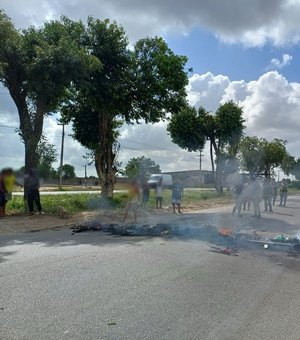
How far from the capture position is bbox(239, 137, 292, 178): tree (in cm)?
5378

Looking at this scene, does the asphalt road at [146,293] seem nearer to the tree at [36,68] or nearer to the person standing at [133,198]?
the person standing at [133,198]

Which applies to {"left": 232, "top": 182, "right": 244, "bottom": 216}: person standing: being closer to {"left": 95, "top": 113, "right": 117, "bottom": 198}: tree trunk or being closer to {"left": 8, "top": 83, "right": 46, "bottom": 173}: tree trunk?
{"left": 95, "top": 113, "right": 117, "bottom": 198}: tree trunk

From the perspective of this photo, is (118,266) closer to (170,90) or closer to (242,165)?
(170,90)

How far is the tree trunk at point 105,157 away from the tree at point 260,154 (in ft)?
98.7

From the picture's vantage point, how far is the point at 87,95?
65.2 ft

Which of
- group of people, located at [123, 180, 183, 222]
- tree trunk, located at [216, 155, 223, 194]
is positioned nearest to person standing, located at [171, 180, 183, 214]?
group of people, located at [123, 180, 183, 222]

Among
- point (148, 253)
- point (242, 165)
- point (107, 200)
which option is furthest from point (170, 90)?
point (242, 165)

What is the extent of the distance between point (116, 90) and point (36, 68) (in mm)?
4773

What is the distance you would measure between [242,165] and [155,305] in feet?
157

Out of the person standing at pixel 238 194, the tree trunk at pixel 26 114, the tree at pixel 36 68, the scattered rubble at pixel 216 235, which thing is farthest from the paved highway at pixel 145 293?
the person standing at pixel 238 194

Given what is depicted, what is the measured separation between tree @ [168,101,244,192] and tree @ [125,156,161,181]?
2930 cm

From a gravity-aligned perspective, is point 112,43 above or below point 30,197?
above

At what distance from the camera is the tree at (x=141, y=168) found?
11.2m

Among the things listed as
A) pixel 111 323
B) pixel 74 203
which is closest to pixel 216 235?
pixel 111 323
